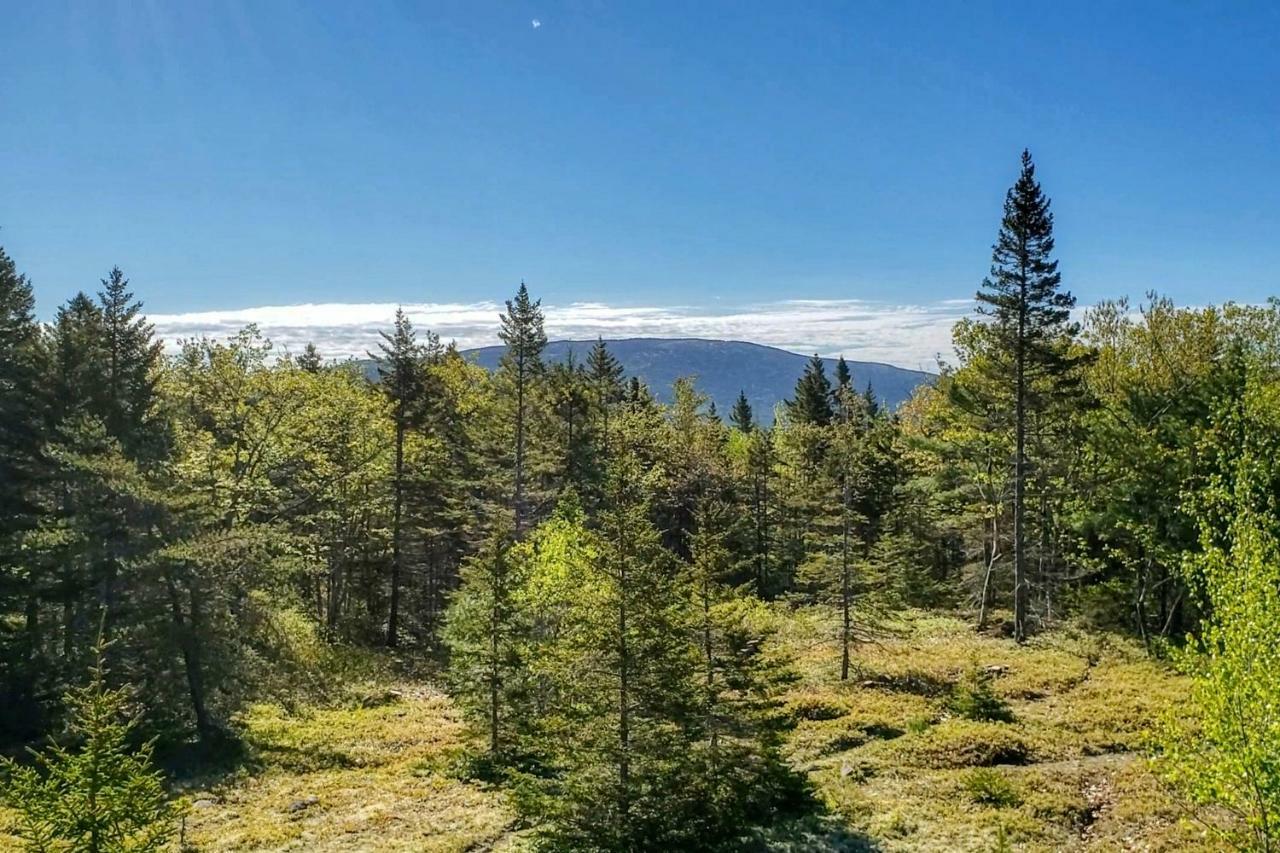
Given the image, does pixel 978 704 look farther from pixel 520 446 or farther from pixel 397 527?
pixel 397 527

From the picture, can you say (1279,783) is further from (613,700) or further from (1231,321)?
(1231,321)

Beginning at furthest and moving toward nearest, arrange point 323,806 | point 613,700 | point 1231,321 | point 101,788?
1. point 1231,321
2. point 323,806
3. point 613,700
4. point 101,788

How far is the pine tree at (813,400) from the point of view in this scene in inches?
2965

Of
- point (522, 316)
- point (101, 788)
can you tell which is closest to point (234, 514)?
point (522, 316)

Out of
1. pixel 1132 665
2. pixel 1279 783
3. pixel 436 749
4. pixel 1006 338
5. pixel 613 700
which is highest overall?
pixel 1006 338

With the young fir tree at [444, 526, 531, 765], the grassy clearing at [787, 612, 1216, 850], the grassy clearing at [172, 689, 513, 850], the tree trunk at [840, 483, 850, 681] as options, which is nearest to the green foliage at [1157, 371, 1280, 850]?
the grassy clearing at [787, 612, 1216, 850]

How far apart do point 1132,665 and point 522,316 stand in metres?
31.8

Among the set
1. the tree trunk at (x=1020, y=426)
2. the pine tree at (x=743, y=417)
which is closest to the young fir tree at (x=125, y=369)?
the tree trunk at (x=1020, y=426)

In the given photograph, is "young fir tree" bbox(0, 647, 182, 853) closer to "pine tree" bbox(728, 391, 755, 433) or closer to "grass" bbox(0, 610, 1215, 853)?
"grass" bbox(0, 610, 1215, 853)

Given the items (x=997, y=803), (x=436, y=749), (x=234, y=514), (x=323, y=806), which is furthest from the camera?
(x=234, y=514)

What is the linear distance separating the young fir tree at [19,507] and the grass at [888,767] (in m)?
7.14

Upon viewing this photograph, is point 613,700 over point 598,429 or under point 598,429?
under

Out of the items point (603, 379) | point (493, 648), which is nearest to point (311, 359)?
point (603, 379)

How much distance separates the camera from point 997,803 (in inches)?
690
